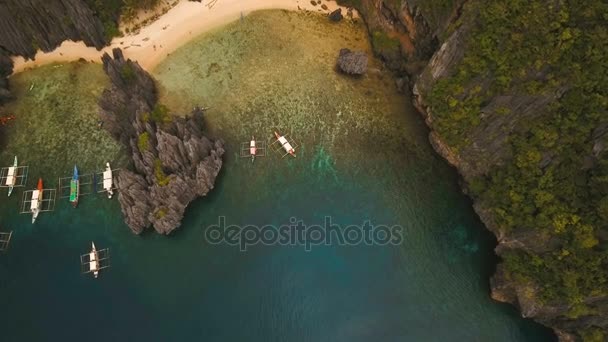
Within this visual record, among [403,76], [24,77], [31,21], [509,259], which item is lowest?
[509,259]

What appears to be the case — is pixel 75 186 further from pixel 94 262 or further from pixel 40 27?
pixel 40 27

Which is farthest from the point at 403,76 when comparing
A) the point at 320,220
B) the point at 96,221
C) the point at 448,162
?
the point at 96,221

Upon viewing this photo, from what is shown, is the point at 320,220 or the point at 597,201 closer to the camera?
the point at 597,201

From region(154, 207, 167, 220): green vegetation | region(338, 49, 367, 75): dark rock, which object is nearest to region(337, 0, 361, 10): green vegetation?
region(338, 49, 367, 75): dark rock

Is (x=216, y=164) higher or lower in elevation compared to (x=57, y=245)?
higher

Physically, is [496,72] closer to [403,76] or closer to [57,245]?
[403,76]

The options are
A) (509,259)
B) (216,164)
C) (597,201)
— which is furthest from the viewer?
(216,164)

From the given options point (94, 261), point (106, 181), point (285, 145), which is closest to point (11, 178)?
point (106, 181)
